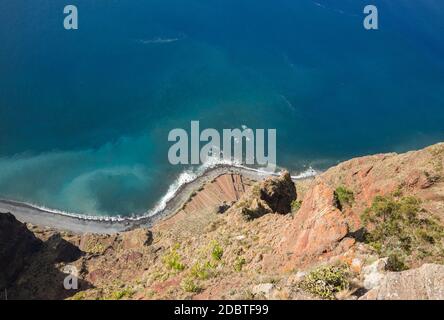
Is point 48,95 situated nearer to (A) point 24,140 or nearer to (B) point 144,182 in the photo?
(A) point 24,140

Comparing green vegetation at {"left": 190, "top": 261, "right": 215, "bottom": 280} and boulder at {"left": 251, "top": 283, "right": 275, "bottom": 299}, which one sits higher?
boulder at {"left": 251, "top": 283, "right": 275, "bottom": 299}

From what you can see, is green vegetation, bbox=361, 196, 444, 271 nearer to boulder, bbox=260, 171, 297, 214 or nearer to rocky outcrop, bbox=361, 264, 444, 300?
rocky outcrop, bbox=361, 264, 444, 300

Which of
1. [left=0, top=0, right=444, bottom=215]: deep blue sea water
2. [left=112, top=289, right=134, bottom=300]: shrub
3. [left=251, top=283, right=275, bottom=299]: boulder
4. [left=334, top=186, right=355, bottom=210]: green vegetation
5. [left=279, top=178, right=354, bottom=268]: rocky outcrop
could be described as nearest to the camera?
[left=251, top=283, right=275, bottom=299]: boulder

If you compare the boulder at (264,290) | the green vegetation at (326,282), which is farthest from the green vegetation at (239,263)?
the green vegetation at (326,282)

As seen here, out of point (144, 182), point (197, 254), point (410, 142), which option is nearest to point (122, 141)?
point (144, 182)

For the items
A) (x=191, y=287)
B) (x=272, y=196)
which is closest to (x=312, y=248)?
(x=191, y=287)

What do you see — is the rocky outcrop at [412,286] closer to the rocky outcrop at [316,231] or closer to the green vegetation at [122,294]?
the rocky outcrop at [316,231]

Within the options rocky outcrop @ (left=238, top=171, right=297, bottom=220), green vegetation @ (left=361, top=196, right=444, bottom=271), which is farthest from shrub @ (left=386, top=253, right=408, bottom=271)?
rocky outcrop @ (left=238, top=171, right=297, bottom=220)
